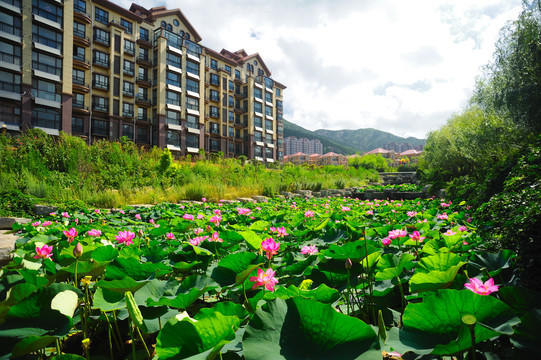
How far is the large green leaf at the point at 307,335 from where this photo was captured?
1.90 ft

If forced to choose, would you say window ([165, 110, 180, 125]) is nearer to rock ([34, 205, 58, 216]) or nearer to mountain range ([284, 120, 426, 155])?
rock ([34, 205, 58, 216])

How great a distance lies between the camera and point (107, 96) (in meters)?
25.1

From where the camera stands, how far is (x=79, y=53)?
925 inches

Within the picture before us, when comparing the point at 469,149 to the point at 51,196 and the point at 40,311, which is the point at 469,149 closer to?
the point at 40,311

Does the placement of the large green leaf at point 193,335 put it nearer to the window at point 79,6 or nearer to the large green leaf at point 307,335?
the large green leaf at point 307,335

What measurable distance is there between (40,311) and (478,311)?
4.18 feet

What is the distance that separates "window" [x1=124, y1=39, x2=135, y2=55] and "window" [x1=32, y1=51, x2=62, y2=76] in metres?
6.68

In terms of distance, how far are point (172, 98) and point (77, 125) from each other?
920 centimetres

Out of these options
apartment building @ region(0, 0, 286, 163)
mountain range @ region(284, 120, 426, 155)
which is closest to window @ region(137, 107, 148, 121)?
apartment building @ region(0, 0, 286, 163)

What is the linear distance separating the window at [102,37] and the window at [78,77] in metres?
3.41

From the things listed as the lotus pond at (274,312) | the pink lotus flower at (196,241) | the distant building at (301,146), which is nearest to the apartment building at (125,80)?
the pink lotus flower at (196,241)

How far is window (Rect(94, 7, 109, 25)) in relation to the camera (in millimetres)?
24594

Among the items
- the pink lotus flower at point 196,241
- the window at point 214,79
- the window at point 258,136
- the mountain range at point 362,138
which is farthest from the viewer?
the mountain range at point 362,138

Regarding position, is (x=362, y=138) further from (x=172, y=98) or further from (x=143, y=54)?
(x=143, y=54)
